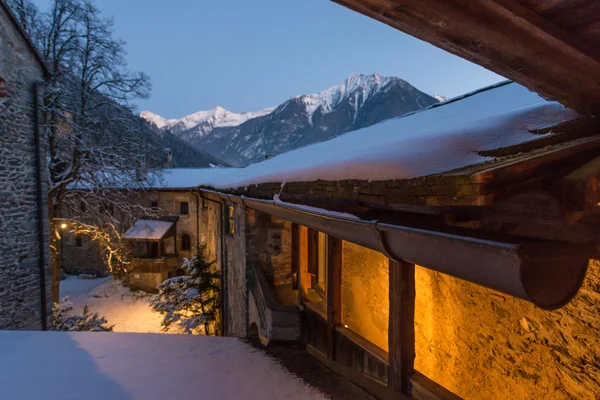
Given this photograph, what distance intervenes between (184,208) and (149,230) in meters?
2.72

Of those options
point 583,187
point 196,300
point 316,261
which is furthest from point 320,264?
point 196,300

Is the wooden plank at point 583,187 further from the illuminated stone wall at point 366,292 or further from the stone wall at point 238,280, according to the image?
the stone wall at point 238,280

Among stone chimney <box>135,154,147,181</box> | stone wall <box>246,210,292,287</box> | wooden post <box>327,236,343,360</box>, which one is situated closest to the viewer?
wooden post <box>327,236,343,360</box>

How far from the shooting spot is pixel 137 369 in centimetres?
379

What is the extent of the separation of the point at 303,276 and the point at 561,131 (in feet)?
13.2

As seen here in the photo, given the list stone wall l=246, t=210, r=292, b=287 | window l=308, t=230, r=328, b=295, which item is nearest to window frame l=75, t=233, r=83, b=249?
stone wall l=246, t=210, r=292, b=287

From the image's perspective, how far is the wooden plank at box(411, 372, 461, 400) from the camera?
2.54m

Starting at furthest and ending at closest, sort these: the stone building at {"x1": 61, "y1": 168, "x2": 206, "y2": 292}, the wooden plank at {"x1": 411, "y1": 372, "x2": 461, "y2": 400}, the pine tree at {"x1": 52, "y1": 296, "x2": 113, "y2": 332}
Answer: the stone building at {"x1": 61, "y1": 168, "x2": 206, "y2": 292}
the pine tree at {"x1": 52, "y1": 296, "x2": 113, "y2": 332}
the wooden plank at {"x1": 411, "y1": 372, "x2": 461, "y2": 400}

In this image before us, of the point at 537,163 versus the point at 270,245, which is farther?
the point at 270,245

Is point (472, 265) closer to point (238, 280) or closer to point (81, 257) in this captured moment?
point (238, 280)

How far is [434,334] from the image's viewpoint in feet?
11.6

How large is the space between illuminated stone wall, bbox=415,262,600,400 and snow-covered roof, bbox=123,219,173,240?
727 inches

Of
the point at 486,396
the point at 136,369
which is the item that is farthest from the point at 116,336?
the point at 486,396

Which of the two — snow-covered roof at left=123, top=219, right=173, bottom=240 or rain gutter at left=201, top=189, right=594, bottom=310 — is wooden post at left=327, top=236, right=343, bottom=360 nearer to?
rain gutter at left=201, top=189, right=594, bottom=310
